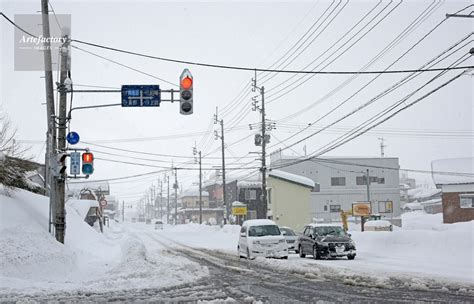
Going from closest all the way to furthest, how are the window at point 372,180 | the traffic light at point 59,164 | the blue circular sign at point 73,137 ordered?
the traffic light at point 59,164
the blue circular sign at point 73,137
the window at point 372,180

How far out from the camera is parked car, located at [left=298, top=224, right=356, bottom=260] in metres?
23.0

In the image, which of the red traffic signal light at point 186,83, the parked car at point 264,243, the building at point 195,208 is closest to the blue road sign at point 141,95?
the red traffic signal light at point 186,83

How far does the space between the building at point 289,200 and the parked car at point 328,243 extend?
1254 inches

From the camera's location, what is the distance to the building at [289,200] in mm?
56875

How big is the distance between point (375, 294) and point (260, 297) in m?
2.54

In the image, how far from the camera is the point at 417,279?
14164 millimetres

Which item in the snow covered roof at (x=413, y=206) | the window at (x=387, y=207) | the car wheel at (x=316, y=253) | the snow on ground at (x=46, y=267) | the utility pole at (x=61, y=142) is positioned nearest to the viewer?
the snow on ground at (x=46, y=267)

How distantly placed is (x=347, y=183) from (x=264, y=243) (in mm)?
61080

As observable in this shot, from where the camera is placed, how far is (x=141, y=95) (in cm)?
1738

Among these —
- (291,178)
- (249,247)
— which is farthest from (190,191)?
(249,247)

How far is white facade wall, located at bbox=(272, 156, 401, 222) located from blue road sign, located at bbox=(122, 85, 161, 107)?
64.7 metres

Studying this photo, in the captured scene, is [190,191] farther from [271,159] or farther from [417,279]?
[417,279]

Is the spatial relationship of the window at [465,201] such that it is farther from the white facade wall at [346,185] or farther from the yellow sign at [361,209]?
the white facade wall at [346,185]

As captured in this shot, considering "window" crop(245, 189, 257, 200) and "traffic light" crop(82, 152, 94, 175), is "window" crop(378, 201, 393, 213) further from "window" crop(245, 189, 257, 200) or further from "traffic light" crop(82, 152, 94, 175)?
"traffic light" crop(82, 152, 94, 175)
